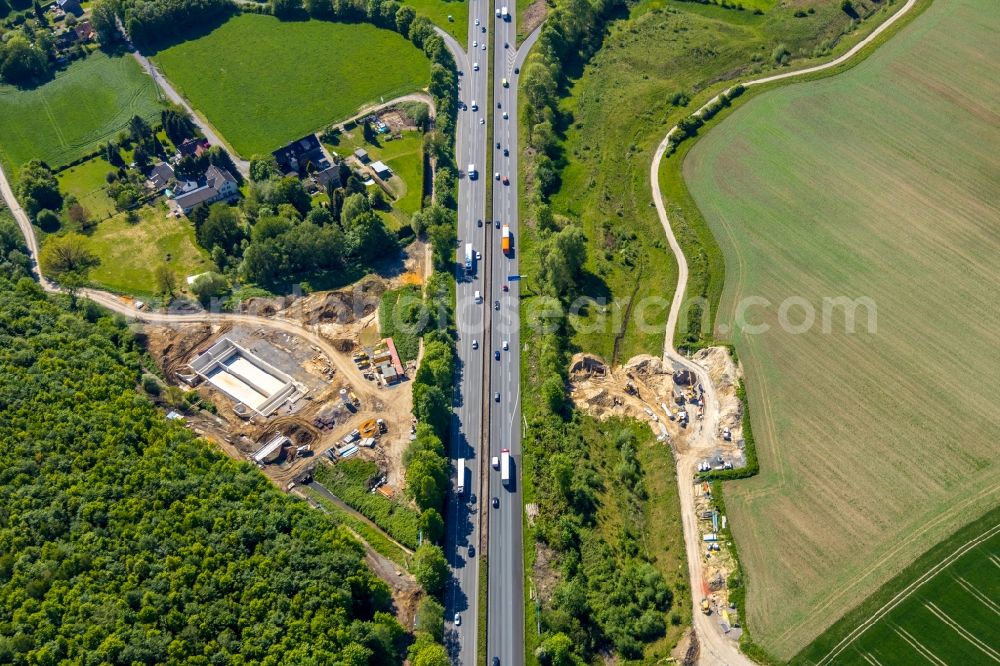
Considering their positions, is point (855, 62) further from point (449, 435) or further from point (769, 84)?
point (449, 435)

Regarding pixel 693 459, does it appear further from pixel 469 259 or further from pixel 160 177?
Result: pixel 160 177

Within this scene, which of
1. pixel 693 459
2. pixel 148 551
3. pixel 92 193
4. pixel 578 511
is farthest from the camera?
pixel 92 193

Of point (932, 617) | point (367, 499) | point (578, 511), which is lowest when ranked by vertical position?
point (367, 499)

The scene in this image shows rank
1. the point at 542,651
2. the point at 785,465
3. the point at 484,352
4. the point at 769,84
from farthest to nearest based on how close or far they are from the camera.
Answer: the point at 769,84 → the point at 484,352 → the point at 785,465 → the point at 542,651

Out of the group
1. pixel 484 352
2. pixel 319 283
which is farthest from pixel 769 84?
pixel 319 283

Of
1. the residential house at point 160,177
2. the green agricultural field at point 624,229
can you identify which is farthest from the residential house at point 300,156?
the green agricultural field at point 624,229

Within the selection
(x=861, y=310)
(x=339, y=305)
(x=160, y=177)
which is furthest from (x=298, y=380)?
(x=861, y=310)

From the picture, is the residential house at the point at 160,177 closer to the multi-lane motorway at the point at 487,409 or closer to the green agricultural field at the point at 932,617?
the multi-lane motorway at the point at 487,409
